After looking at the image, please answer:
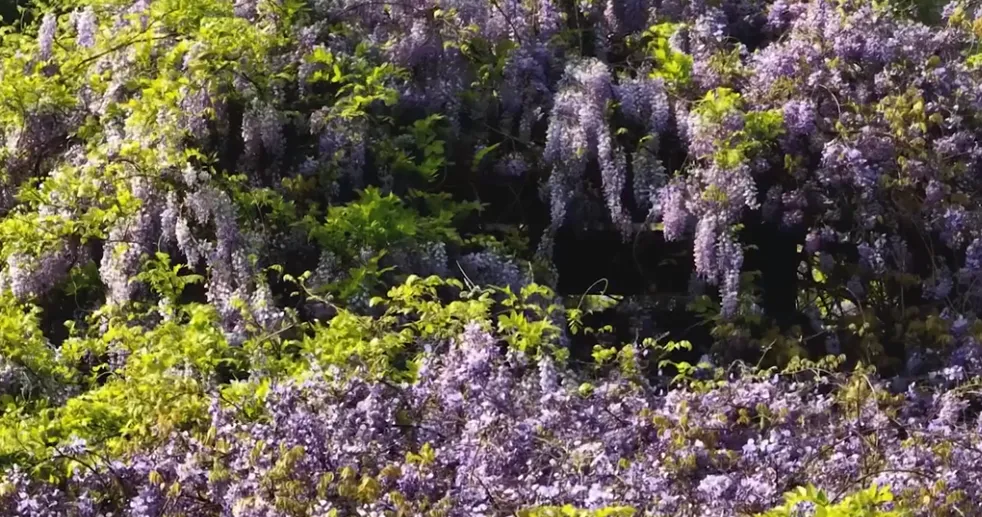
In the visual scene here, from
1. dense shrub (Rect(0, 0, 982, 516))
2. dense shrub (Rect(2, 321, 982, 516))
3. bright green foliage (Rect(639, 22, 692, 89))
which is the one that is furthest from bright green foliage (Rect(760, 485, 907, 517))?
bright green foliage (Rect(639, 22, 692, 89))

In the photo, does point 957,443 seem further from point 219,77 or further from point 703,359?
point 219,77

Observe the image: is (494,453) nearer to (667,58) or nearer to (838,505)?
(838,505)

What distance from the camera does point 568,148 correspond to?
5156mm

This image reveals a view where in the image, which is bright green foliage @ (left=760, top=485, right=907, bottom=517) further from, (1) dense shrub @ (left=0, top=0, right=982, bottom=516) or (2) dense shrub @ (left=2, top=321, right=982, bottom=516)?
(1) dense shrub @ (left=0, top=0, right=982, bottom=516)

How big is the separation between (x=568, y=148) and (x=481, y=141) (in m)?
0.37

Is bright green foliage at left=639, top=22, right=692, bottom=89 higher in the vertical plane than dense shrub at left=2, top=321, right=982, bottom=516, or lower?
higher

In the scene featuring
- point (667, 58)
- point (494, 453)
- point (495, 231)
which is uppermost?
point (667, 58)

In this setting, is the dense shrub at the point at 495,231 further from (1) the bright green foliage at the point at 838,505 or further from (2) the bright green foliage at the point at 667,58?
(1) the bright green foliage at the point at 838,505

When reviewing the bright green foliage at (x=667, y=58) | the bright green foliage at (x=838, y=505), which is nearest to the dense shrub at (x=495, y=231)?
the bright green foliage at (x=667, y=58)

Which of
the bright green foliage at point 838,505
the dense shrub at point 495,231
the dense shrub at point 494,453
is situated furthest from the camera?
the dense shrub at point 495,231

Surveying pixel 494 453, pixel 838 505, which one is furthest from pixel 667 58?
pixel 838 505

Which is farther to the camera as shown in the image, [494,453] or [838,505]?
[494,453]

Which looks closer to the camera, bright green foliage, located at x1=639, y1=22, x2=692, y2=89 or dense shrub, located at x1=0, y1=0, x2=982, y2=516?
dense shrub, located at x1=0, y1=0, x2=982, y2=516

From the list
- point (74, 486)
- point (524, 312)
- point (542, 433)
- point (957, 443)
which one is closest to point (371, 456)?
point (542, 433)
